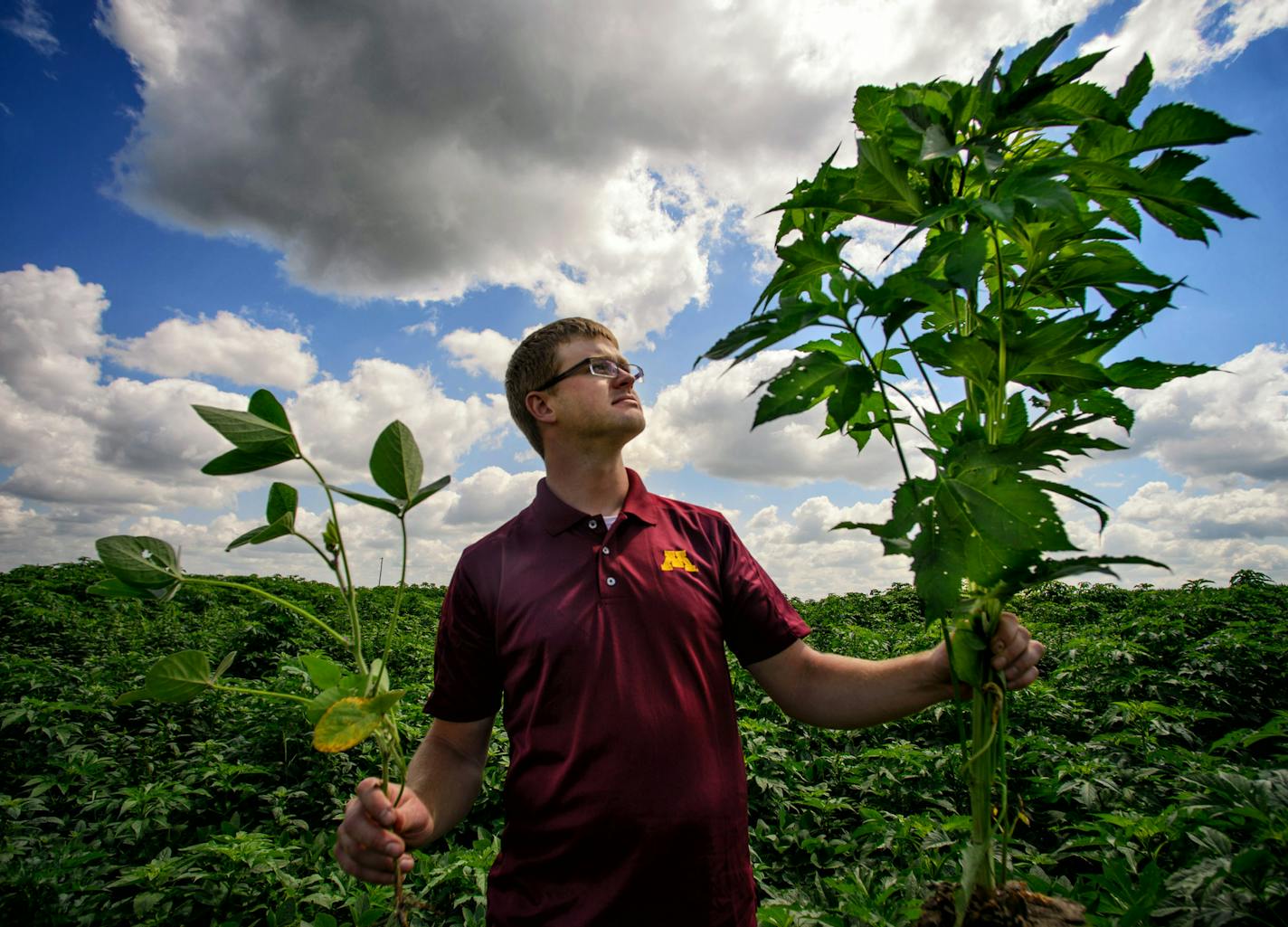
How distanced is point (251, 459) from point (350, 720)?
16.9 inches

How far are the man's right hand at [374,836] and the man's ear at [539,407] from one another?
1.34 meters

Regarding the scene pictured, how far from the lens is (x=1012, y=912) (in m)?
1.06

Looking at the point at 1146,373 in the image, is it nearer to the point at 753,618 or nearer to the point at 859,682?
the point at 859,682

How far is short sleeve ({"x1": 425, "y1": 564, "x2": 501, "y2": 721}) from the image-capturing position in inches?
82.5

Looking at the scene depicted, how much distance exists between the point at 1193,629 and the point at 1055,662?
1954 mm

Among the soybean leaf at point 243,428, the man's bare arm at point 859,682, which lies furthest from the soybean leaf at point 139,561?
the man's bare arm at point 859,682

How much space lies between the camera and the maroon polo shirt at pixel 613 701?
1.74m

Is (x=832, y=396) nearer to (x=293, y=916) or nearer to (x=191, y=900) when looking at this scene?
(x=293, y=916)

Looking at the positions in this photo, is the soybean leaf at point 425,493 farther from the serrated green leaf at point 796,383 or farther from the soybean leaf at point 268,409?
the serrated green leaf at point 796,383

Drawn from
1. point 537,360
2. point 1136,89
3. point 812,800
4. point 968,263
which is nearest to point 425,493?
point 968,263

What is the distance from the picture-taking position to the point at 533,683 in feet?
6.37

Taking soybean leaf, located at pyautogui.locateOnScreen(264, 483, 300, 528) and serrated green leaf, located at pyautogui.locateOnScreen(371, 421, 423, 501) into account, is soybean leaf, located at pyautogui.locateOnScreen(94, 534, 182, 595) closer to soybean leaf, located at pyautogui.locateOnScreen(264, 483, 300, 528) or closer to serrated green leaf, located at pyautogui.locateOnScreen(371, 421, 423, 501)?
soybean leaf, located at pyautogui.locateOnScreen(264, 483, 300, 528)

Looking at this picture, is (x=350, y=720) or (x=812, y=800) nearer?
(x=350, y=720)

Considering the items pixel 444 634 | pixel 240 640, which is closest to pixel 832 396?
pixel 444 634
